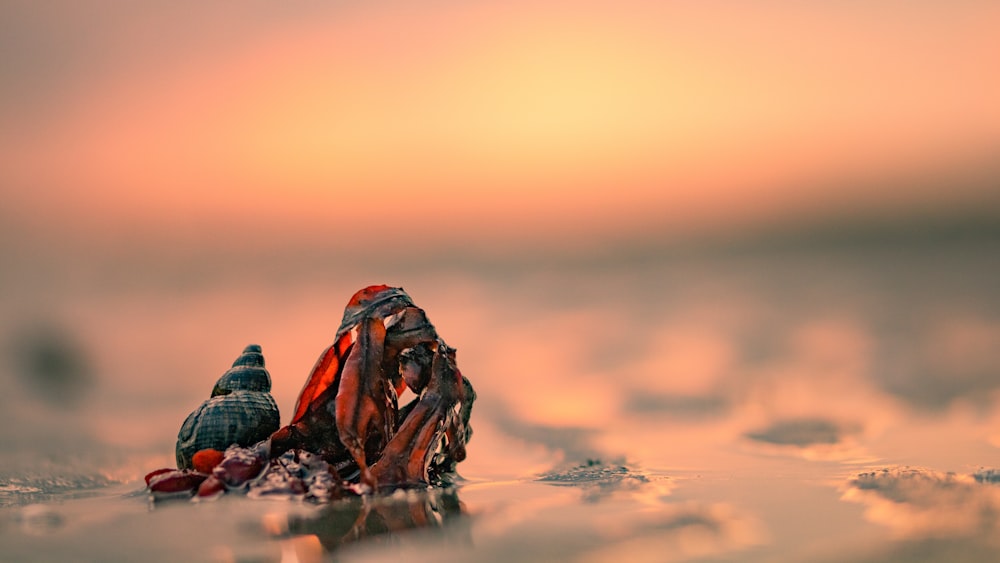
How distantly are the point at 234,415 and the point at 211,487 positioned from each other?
0.57 metres

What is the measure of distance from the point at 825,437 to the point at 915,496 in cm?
217

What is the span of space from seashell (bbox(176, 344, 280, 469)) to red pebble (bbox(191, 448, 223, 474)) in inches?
3.9

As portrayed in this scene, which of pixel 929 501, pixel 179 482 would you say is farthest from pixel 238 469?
pixel 929 501

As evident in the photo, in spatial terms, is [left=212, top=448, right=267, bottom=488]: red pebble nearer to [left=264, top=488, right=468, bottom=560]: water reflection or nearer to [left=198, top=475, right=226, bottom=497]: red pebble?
[left=198, top=475, right=226, bottom=497]: red pebble

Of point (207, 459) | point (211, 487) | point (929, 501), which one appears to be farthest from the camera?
point (207, 459)

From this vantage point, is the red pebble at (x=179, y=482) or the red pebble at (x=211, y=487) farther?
the red pebble at (x=179, y=482)

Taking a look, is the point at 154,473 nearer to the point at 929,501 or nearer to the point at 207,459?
the point at 207,459

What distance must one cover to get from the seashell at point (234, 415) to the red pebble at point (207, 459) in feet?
0.33

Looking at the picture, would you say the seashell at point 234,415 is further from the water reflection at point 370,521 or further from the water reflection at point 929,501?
the water reflection at point 929,501

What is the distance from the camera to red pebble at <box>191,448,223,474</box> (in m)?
6.13

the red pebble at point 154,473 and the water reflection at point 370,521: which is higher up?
the red pebble at point 154,473

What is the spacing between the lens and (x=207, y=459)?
20.1ft

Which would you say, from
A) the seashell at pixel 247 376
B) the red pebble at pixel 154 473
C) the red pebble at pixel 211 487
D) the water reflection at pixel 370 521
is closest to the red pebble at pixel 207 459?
the red pebble at pixel 211 487

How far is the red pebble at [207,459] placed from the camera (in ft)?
20.1
